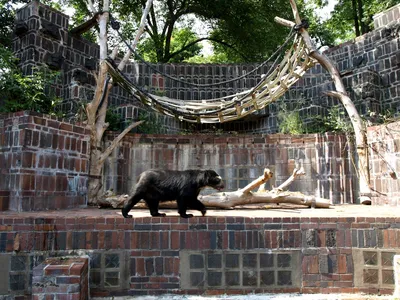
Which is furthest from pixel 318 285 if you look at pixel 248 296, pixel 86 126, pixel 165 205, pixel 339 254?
pixel 86 126

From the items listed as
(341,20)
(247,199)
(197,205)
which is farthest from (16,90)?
(341,20)

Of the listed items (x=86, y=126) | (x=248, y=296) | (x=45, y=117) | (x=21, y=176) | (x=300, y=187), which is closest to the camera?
(x=248, y=296)

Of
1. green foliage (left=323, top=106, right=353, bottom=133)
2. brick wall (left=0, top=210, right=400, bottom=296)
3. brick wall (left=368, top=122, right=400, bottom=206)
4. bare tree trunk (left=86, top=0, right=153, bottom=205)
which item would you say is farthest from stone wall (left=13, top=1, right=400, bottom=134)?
brick wall (left=0, top=210, right=400, bottom=296)

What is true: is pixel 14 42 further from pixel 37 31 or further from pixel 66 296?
pixel 66 296

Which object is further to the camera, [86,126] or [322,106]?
[322,106]

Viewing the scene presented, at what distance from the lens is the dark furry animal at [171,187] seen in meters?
4.66

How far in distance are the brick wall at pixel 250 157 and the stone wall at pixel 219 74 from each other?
1.25 m

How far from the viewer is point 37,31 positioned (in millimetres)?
9055

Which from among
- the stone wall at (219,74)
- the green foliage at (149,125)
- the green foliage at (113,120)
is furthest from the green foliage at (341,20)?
the green foliage at (113,120)

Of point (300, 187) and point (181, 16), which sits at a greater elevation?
point (181, 16)

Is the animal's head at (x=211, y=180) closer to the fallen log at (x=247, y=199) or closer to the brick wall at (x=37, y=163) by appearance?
the fallen log at (x=247, y=199)

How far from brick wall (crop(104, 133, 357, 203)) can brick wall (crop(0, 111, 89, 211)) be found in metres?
1.88

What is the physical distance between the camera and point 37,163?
19.2 feet

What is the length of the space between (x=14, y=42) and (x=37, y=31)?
0.76 m
